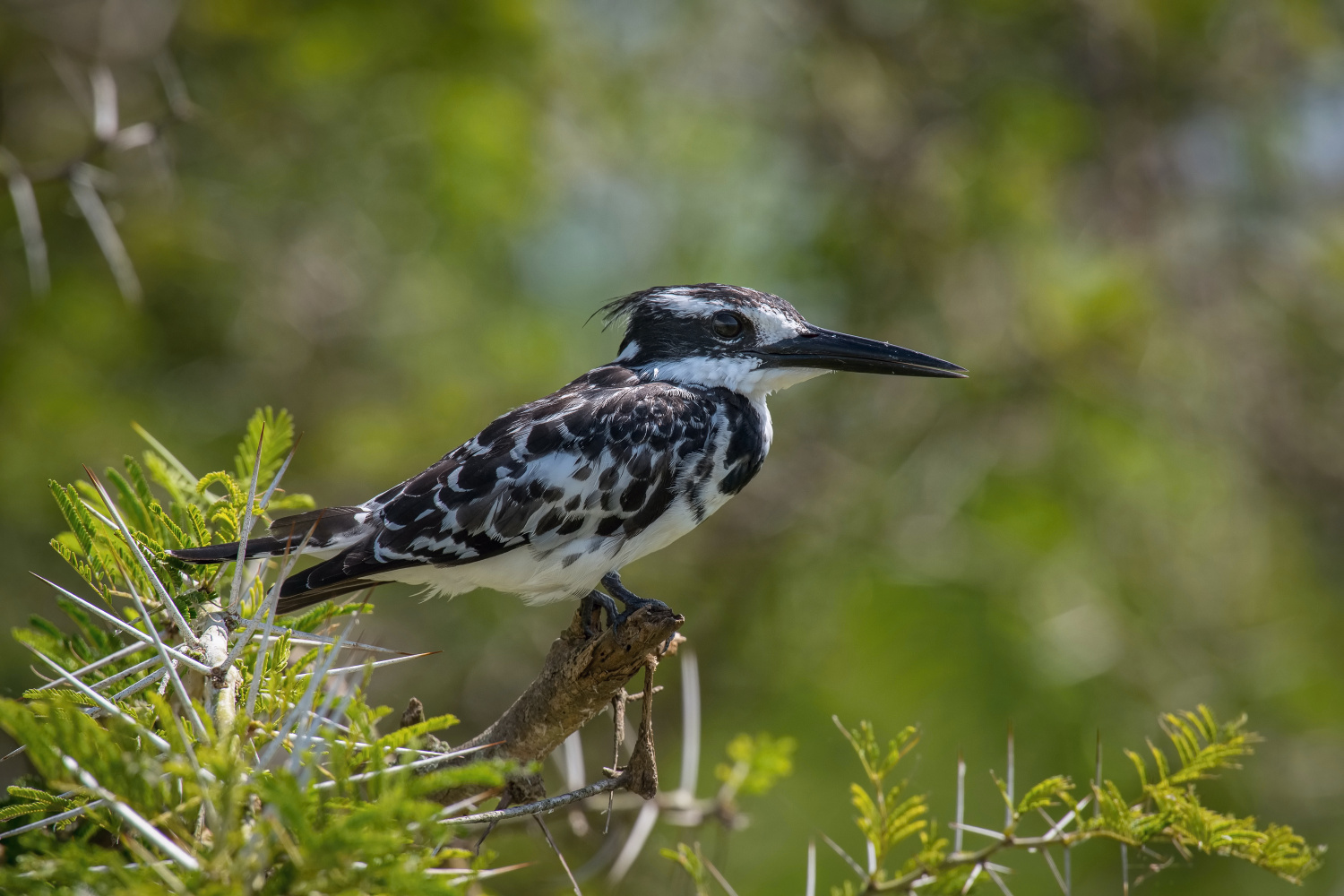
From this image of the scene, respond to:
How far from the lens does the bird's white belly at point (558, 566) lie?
11.4 ft

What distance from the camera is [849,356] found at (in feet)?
13.1

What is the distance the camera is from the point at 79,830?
2170 millimetres

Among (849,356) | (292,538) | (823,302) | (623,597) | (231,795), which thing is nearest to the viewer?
(231,795)

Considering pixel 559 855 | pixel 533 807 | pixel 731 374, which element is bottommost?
pixel 559 855

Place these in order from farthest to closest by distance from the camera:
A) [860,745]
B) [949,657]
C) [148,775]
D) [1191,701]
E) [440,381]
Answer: [440,381] → [1191,701] → [949,657] → [860,745] → [148,775]

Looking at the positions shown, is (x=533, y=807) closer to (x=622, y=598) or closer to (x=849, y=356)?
(x=622, y=598)

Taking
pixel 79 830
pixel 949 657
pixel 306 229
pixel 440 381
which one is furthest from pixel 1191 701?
pixel 306 229

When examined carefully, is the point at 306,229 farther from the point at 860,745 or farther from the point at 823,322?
the point at 860,745

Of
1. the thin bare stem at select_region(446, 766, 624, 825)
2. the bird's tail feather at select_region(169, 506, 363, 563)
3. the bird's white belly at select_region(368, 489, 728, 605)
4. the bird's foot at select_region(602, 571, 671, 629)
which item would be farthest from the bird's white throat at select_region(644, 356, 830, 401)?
the thin bare stem at select_region(446, 766, 624, 825)

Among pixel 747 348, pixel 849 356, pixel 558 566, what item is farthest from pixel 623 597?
pixel 849 356

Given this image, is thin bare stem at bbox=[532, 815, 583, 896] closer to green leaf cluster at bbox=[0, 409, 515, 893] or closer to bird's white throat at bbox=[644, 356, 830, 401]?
green leaf cluster at bbox=[0, 409, 515, 893]

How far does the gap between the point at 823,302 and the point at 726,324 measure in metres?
3.13

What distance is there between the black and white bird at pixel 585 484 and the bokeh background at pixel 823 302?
2393 mm

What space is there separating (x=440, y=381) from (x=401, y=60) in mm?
2290
